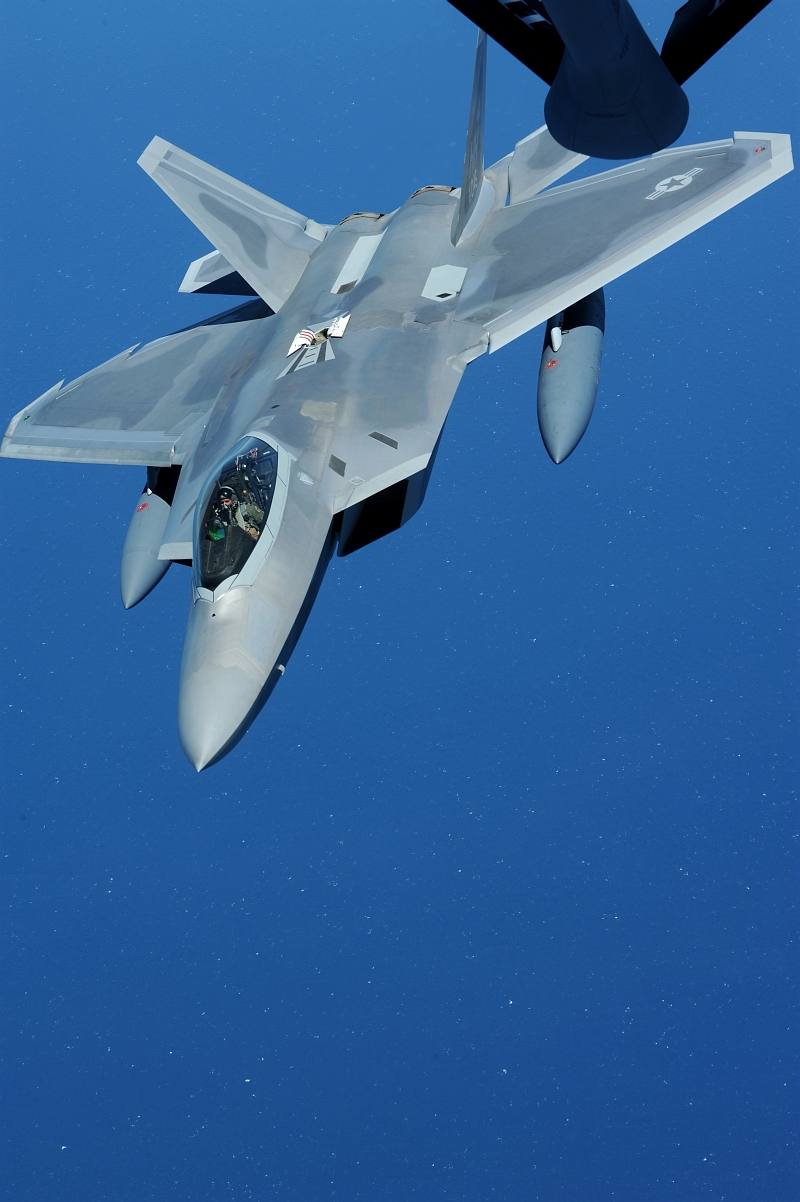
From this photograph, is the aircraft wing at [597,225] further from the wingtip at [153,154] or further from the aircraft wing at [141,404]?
the wingtip at [153,154]

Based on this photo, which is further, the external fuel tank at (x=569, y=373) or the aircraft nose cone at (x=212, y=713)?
the external fuel tank at (x=569, y=373)

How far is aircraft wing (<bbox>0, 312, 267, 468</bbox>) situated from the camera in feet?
36.7

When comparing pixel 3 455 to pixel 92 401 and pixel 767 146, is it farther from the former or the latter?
pixel 767 146

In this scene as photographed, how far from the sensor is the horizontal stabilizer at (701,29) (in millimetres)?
Result: 5867

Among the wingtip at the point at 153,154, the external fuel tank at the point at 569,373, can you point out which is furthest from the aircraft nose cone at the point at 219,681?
the wingtip at the point at 153,154

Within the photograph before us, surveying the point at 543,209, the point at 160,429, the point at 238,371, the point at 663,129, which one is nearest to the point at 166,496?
the point at 160,429

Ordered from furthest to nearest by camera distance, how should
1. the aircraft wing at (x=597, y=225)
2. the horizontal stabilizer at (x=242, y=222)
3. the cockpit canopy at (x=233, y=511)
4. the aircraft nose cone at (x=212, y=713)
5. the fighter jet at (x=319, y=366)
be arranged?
the horizontal stabilizer at (x=242, y=222) → the aircraft wing at (x=597, y=225) → the fighter jet at (x=319, y=366) → the cockpit canopy at (x=233, y=511) → the aircraft nose cone at (x=212, y=713)

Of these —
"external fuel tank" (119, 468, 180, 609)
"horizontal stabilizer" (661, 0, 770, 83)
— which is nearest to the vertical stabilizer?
"external fuel tank" (119, 468, 180, 609)

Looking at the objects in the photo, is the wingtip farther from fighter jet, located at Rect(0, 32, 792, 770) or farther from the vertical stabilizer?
the vertical stabilizer

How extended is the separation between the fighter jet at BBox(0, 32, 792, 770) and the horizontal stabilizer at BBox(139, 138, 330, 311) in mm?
24

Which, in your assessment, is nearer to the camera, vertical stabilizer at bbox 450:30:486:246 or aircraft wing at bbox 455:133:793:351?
aircraft wing at bbox 455:133:793:351

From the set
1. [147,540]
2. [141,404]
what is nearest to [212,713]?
[147,540]

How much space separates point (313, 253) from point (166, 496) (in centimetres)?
355

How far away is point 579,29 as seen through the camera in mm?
5348
